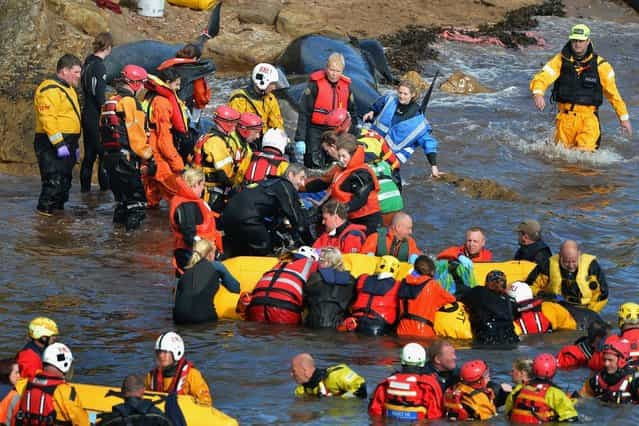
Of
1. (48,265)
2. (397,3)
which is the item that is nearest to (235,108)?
(48,265)

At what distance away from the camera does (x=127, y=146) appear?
13.0m

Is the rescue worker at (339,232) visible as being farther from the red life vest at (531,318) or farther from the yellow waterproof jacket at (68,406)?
the yellow waterproof jacket at (68,406)

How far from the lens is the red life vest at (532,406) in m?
8.33

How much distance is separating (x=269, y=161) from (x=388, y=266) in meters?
2.09

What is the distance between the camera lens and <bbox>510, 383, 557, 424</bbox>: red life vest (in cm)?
833

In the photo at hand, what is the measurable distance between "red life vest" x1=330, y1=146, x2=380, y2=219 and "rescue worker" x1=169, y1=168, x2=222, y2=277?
1.29 m

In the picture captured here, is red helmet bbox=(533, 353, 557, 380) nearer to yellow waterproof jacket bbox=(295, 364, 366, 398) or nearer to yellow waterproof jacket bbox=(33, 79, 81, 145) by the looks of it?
yellow waterproof jacket bbox=(295, 364, 366, 398)

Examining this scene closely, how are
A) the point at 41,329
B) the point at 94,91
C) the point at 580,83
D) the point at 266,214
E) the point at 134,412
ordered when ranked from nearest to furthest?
the point at 134,412 < the point at 41,329 < the point at 266,214 < the point at 94,91 < the point at 580,83

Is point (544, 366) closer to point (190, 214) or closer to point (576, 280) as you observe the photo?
point (576, 280)

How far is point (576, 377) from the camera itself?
968 cm

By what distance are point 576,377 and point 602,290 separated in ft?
5.02

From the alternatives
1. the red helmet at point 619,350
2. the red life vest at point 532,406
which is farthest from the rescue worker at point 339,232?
the red life vest at point 532,406

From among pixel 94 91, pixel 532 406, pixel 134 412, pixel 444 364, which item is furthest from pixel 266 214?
pixel 134 412

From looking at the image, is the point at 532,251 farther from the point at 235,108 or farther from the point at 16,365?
the point at 16,365
